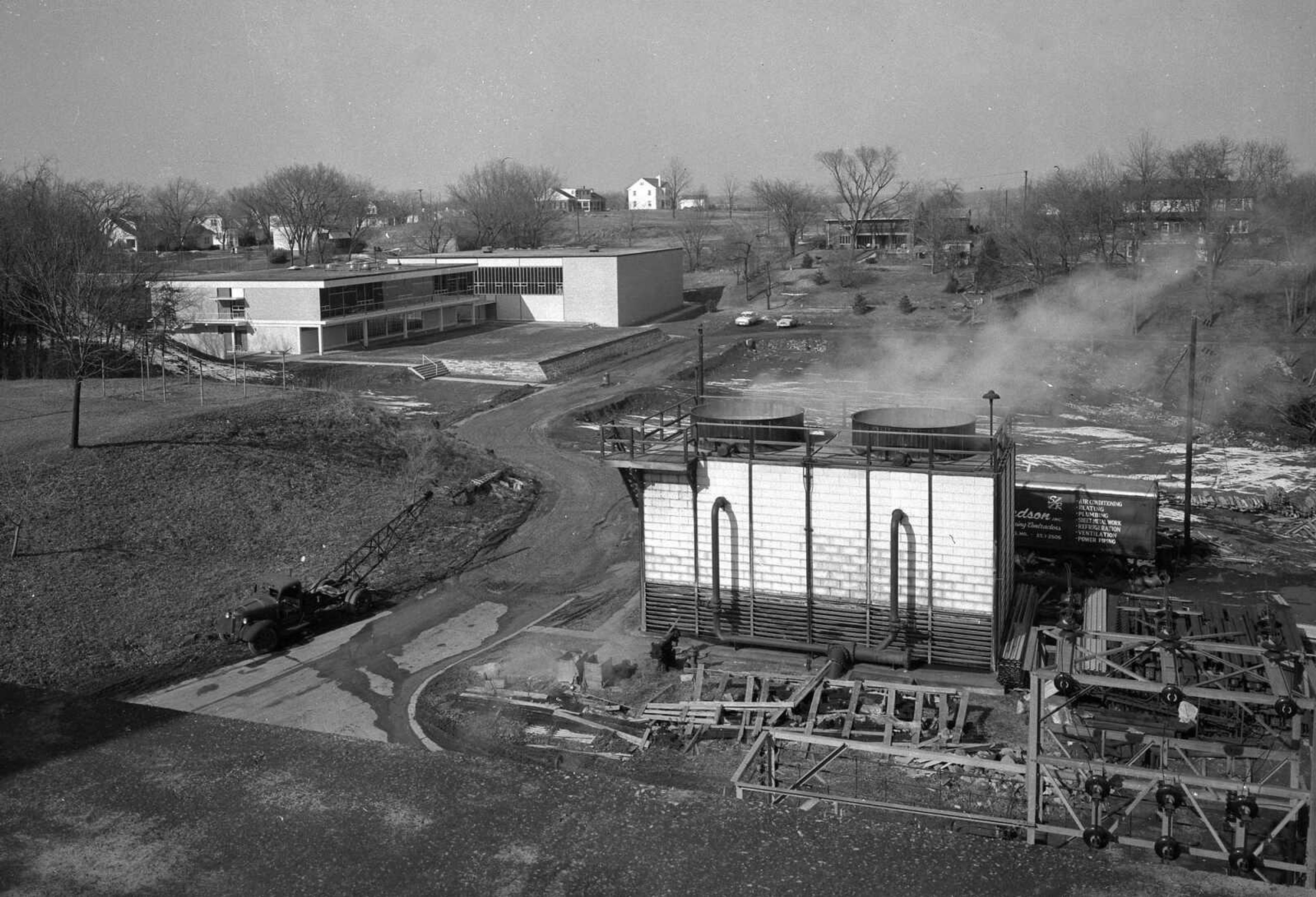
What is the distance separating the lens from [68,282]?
125ft

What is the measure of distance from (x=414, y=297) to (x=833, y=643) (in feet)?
154

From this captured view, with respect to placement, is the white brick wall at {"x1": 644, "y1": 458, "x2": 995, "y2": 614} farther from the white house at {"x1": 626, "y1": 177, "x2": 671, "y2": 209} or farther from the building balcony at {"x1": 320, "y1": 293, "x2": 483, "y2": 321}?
the white house at {"x1": 626, "y1": 177, "x2": 671, "y2": 209}

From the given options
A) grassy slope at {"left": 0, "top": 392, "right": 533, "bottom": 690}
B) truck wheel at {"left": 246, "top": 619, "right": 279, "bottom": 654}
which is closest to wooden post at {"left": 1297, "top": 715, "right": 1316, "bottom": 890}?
truck wheel at {"left": 246, "top": 619, "right": 279, "bottom": 654}

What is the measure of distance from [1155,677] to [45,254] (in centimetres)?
3822

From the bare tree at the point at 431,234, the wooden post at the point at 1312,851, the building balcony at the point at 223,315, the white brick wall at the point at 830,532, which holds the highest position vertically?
the bare tree at the point at 431,234

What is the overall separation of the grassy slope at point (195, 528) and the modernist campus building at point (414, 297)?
60.1 feet

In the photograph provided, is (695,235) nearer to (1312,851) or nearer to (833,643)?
(833,643)

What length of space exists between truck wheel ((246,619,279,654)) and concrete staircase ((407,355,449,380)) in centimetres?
2933

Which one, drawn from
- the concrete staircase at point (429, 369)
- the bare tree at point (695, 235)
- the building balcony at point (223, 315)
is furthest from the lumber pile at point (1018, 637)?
the bare tree at point (695, 235)

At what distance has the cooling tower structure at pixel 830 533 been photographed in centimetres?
1950

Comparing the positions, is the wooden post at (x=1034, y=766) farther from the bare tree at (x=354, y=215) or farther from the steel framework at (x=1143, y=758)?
the bare tree at (x=354, y=215)

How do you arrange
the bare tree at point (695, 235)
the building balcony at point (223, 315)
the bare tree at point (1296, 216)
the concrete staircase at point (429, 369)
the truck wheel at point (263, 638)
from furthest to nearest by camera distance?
the bare tree at point (695, 235) < the bare tree at point (1296, 216) < the building balcony at point (223, 315) < the concrete staircase at point (429, 369) < the truck wheel at point (263, 638)

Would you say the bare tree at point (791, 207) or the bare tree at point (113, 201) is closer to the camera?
the bare tree at point (113, 201)

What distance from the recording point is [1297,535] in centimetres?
2881
